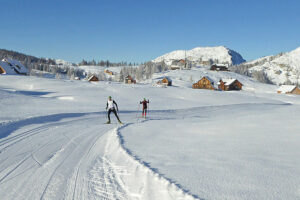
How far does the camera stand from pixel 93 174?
4.93m

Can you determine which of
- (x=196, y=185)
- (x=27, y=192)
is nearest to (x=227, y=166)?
(x=196, y=185)

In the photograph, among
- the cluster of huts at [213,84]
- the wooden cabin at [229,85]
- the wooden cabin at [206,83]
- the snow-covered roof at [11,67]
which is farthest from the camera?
the wooden cabin at [229,85]

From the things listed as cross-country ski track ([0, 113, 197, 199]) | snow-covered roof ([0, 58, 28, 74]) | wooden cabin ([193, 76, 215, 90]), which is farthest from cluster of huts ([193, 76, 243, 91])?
cross-country ski track ([0, 113, 197, 199])

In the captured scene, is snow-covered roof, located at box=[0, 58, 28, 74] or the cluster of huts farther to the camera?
the cluster of huts

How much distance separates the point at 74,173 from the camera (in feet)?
16.5

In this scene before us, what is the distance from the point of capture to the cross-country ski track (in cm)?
392

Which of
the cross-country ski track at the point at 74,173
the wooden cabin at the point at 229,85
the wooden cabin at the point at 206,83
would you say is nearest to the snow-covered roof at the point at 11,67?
the wooden cabin at the point at 206,83

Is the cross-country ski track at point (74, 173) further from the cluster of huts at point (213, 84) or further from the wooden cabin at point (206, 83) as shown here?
the cluster of huts at point (213, 84)

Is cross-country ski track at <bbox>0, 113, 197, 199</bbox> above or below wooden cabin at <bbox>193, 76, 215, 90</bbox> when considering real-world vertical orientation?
below

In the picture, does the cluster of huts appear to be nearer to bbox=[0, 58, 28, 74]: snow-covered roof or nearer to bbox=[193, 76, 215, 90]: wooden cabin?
bbox=[193, 76, 215, 90]: wooden cabin

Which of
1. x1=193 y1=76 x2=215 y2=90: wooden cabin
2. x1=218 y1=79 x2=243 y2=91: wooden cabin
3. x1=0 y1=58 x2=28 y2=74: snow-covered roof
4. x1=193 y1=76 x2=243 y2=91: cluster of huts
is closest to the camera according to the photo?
x1=0 y1=58 x2=28 y2=74: snow-covered roof

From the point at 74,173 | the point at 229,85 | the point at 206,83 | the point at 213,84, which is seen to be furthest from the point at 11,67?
the point at 74,173

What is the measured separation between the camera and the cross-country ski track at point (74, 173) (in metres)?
3.92

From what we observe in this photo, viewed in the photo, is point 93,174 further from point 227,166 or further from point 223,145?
point 223,145
